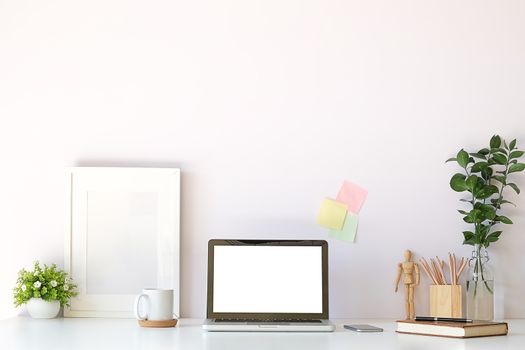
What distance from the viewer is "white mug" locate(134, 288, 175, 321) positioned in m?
2.02

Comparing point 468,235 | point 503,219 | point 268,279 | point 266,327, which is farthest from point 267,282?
point 503,219

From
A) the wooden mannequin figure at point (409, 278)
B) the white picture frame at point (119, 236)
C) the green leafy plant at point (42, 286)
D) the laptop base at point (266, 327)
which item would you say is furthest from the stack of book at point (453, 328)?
the green leafy plant at point (42, 286)

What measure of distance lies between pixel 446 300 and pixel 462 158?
40 centimetres

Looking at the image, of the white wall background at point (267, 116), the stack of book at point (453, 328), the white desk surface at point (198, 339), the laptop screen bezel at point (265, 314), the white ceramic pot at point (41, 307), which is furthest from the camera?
the white wall background at point (267, 116)

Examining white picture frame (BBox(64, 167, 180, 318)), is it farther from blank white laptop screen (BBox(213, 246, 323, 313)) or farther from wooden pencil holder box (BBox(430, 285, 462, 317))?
wooden pencil holder box (BBox(430, 285, 462, 317))

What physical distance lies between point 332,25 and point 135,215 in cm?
80

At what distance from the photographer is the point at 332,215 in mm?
2268

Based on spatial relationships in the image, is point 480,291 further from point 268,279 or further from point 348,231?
point 268,279

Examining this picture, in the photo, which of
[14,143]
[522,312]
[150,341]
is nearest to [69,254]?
[14,143]

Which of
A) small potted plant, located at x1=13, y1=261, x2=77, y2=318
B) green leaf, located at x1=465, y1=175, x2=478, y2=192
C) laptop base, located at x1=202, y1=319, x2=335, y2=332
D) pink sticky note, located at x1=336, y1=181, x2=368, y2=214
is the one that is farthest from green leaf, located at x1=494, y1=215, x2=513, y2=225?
small potted plant, located at x1=13, y1=261, x2=77, y2=318

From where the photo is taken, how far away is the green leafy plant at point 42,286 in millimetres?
2156

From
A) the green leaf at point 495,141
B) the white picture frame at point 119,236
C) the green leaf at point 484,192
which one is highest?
the green leaf at point 495,141

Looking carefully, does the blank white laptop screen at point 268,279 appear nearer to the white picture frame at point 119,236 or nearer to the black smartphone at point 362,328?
the black smartphone at point 362,328

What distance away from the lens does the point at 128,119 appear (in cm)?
229
